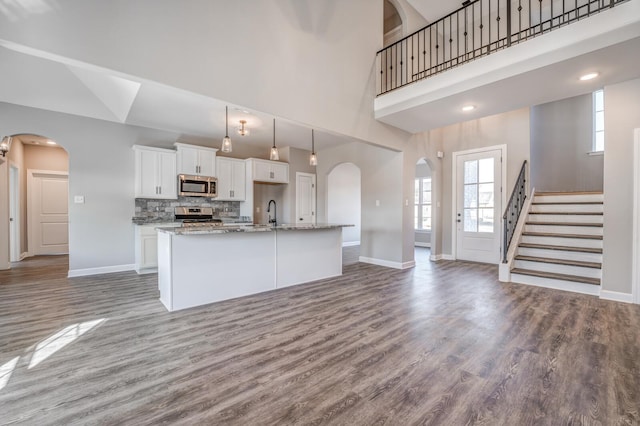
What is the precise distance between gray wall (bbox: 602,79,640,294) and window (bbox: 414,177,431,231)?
4.83 meters

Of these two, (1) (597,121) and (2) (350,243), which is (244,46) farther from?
(1) (597,121)

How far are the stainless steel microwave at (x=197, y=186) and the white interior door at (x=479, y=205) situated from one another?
5.52 meters

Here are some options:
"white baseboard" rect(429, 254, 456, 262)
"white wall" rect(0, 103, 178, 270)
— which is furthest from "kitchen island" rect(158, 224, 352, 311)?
"white baseboard" rect(429, 254, 456, 262)

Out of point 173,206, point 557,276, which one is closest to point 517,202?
point 557,276

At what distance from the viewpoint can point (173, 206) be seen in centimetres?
590

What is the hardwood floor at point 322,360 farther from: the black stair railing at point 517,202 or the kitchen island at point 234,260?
the black stair railing at point 517,202

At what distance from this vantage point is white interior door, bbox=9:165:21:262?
6.13 metres

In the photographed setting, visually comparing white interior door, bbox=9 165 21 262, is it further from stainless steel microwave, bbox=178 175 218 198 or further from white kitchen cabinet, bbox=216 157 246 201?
white kitchen cabinet, bbox=216 157 246 201

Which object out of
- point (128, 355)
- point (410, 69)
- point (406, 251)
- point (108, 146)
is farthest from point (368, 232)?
point (108, 146)

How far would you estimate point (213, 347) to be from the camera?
2.38 metres

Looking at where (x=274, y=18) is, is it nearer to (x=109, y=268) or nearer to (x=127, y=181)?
(x=127, y=181)

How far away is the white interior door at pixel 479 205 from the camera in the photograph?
588 cm

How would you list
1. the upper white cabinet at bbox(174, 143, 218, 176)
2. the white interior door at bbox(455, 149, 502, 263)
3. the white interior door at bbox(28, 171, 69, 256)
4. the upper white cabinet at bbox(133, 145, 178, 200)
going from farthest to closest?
the white interior door at bbox(28, 171, 69, 256), the white interior door at bbox(455, 149, 502, 263), the upper white cabinet at bbox(174, 143, 218, 176), the upper white cabinet at bbox(133, 145, 178, 200)

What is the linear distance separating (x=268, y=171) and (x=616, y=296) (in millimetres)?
6351
